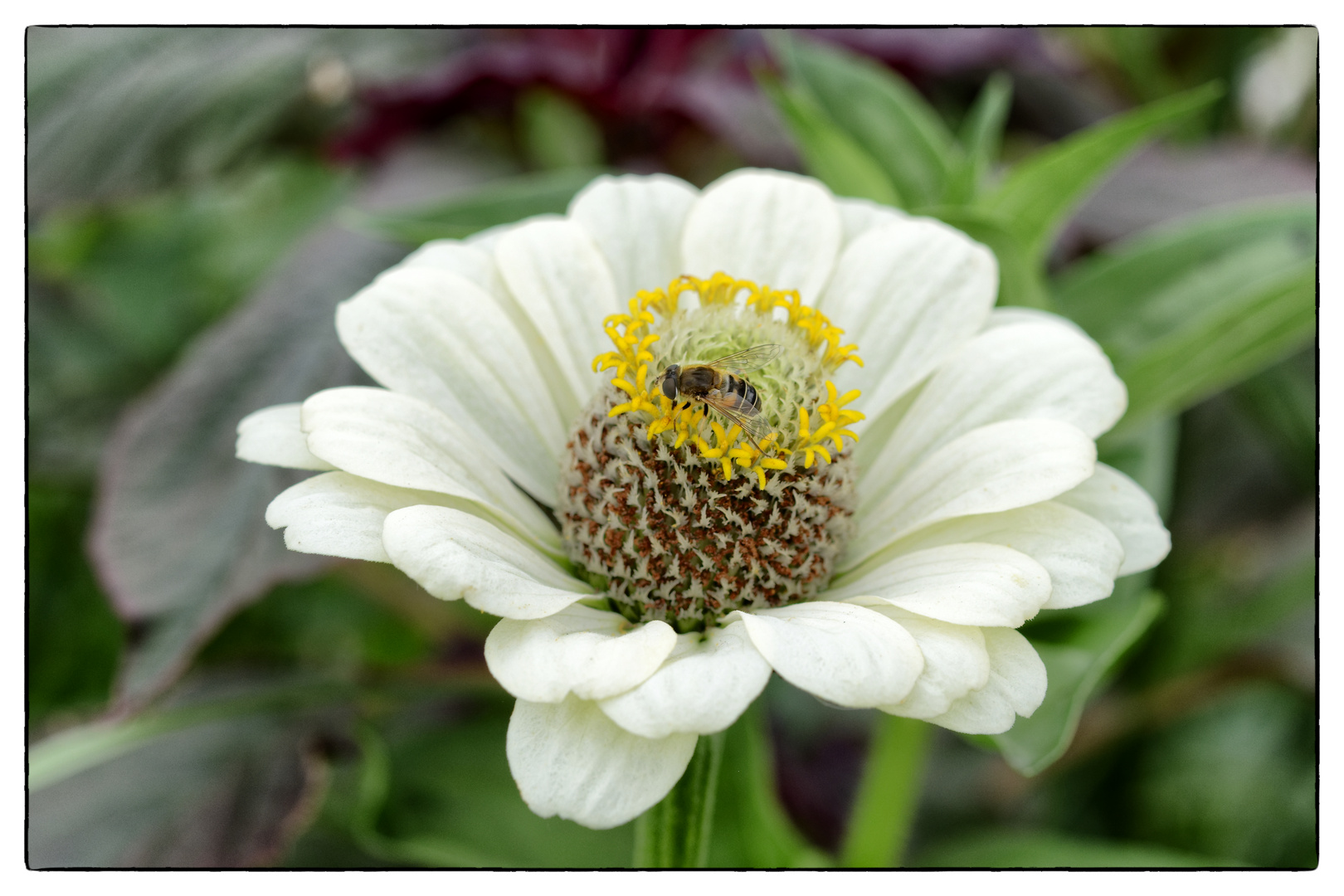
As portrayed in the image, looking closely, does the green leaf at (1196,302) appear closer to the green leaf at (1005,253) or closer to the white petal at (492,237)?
the green leaf at (1005,253)

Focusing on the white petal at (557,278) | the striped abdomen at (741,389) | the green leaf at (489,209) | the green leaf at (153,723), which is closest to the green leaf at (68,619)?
the green leaf at (153,723)

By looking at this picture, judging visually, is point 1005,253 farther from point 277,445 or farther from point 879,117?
point 277,445

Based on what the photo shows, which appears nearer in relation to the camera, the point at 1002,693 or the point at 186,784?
the point at 1002,693

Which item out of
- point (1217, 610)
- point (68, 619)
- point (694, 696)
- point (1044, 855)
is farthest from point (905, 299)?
point (68, 619)

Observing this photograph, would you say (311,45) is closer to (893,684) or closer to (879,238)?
(879,238)

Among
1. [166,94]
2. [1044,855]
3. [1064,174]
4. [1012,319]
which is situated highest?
[166,94]

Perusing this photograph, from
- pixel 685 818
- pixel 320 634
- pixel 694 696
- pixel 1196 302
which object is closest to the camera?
Result: pixel 694 696

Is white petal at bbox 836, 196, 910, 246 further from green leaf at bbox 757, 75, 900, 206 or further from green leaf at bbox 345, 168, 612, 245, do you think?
green leaf at bbox 345, 168, 612, 245
